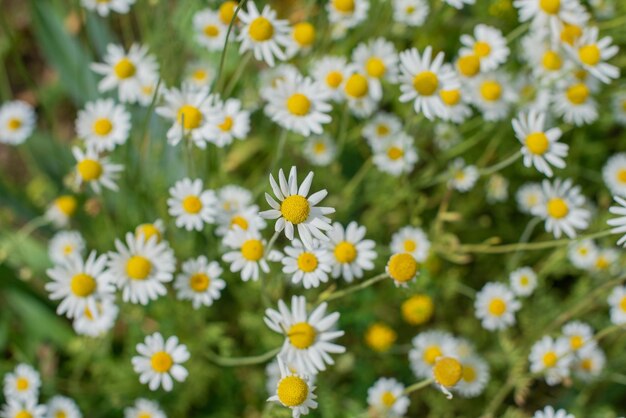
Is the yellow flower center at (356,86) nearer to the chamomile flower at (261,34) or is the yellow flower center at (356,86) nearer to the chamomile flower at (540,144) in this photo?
the chamomile flower at (261,34)

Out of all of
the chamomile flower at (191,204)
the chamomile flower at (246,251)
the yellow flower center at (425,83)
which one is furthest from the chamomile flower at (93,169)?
the yellow flower center at (425,83)

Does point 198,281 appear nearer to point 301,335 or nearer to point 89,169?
point 301,335

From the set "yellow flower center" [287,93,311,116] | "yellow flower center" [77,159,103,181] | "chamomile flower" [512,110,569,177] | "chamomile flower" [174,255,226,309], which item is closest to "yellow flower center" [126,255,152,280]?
"chamomile flower" [174,255,226,309]

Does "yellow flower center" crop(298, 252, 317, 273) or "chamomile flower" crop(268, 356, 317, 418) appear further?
"yellow flower center" crop(298, 252, 317, 273)

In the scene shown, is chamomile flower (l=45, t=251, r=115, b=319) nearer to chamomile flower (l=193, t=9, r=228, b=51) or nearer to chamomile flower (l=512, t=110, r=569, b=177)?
chamomile flower (l=193, t=9, r=228, b=51)

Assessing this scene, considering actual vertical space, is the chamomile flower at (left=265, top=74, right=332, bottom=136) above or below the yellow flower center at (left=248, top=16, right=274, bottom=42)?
below

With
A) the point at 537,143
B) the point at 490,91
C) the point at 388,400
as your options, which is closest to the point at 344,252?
the point at 388,400
